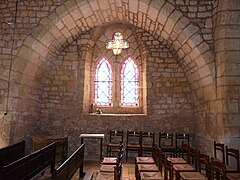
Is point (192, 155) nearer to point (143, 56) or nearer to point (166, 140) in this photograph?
point (166, 140)

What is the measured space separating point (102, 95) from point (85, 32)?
2.15m

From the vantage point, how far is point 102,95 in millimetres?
6719

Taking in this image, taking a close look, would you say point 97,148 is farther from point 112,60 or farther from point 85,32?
point 85,32

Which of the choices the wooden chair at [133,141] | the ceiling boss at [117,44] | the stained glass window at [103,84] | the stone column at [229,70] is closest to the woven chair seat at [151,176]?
the stone column at [229,70]

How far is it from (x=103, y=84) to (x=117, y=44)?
1.45m

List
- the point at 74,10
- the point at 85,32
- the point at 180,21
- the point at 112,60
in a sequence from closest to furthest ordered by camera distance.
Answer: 1. the point at 180,21
2. the point at 74,10
3. the point at 85,32
4. the point at 112,60

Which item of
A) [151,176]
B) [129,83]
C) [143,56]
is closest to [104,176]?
[151,176]

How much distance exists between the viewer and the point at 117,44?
6.72 m

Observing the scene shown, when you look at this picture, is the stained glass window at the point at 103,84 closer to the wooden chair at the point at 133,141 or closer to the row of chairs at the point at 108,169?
the wooden chair at the point at 133,141

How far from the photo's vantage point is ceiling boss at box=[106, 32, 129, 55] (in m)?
6.72

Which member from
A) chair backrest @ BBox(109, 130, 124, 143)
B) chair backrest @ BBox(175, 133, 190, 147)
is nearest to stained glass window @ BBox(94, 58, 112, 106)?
chair backrest @ BBox(109, 130, 124, 143)

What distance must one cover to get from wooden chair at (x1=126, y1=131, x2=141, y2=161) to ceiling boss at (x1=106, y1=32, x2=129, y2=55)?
2798mm

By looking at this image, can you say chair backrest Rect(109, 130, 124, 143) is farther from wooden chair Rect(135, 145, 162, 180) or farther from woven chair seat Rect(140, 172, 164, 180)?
woven chair seat Rect(140, 172, 164, 180)

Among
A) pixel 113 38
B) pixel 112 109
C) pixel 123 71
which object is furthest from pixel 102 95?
pixel 113 38
